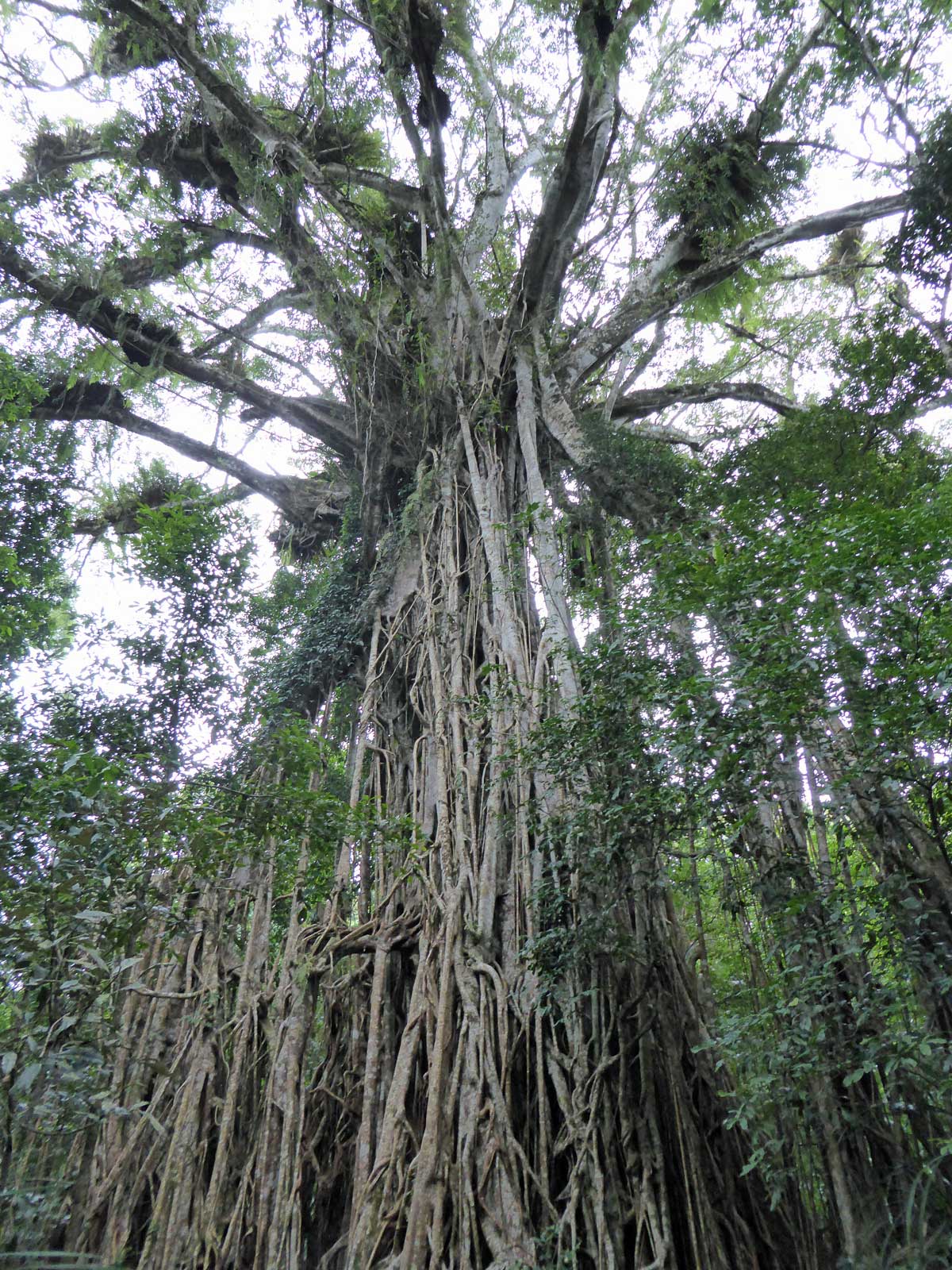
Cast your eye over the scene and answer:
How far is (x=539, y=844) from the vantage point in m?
3.68

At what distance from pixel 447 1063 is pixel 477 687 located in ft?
6.94

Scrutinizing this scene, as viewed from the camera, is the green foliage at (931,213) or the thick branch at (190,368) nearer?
the green foliage at (931,213)

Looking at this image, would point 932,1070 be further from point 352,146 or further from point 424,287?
point 352,146

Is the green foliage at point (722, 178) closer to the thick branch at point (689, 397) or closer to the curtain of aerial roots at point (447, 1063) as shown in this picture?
the thick branch at point (689, 397)

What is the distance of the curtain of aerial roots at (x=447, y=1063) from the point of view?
3.06 meters

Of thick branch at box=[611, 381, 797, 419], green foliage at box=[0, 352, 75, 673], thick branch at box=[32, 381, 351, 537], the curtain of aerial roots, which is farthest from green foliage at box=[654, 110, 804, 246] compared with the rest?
green foliage at box=[0, 352, 75, 673]

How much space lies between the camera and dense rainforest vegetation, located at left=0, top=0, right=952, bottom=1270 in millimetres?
2740

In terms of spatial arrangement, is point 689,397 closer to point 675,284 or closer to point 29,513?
point 675,284

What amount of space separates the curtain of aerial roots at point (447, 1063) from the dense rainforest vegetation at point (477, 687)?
0.02 metres

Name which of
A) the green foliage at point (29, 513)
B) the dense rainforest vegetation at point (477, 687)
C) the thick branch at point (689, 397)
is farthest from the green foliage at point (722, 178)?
the green foliage at point (29, 513)

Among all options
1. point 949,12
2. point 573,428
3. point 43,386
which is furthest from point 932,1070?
point 43,386

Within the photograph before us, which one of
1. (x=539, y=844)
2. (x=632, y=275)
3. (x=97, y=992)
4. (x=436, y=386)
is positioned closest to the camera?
(x=97, y=992)

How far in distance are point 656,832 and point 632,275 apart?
5.15m

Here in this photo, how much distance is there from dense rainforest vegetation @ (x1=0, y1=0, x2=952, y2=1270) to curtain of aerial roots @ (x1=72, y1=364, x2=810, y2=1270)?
22 millimetres
